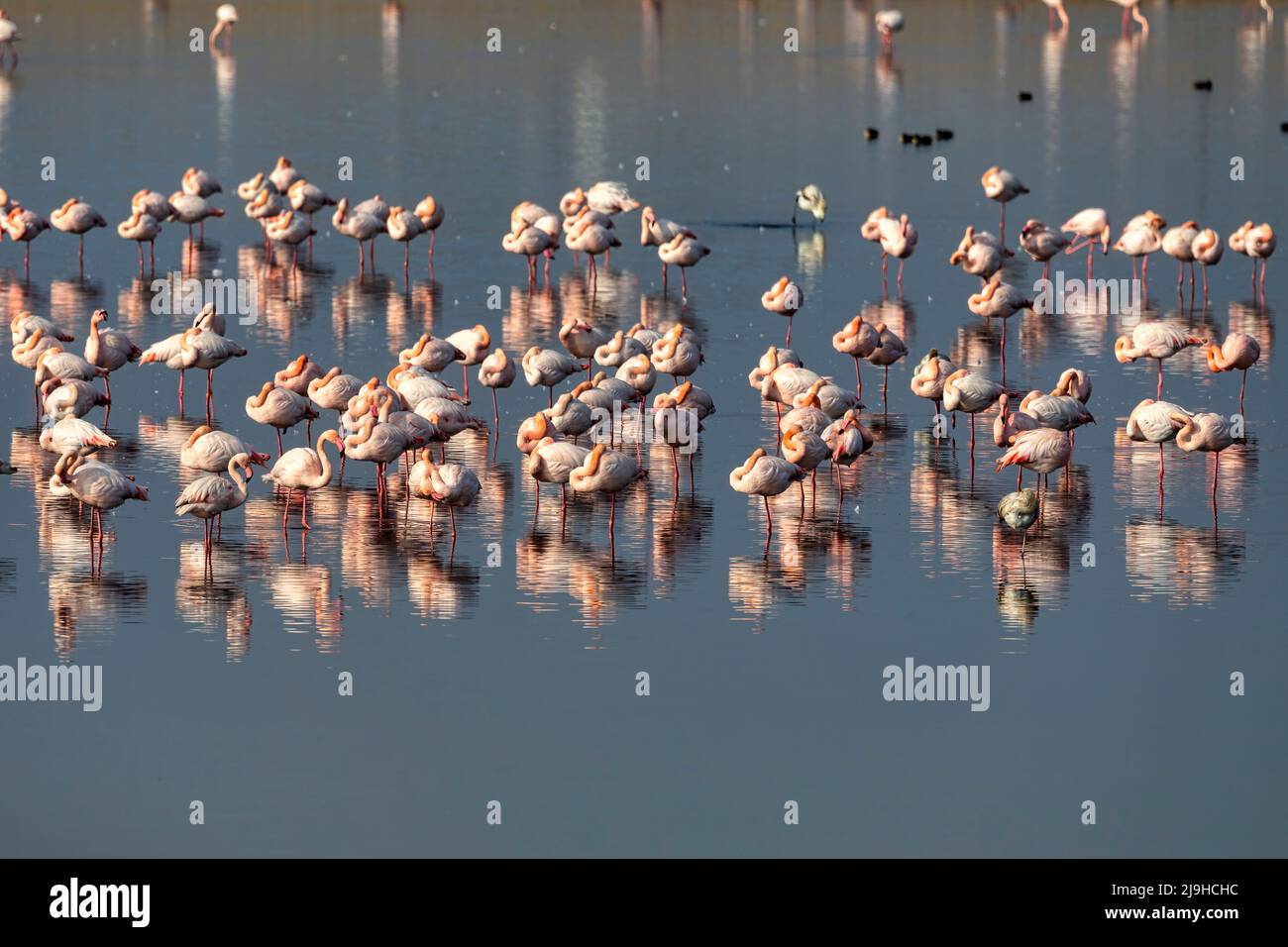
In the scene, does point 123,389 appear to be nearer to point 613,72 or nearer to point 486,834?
point 486,834

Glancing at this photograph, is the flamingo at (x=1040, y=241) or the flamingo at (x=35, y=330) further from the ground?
the flamingo at (x=1040, y=241)

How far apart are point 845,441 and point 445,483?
11.5 feet

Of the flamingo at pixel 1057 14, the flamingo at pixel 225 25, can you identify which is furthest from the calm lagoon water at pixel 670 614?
the flamingo at pixel 1057 14

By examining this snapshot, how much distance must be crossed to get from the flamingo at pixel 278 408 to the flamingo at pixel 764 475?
4.20 m

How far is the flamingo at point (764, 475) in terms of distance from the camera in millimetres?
17484

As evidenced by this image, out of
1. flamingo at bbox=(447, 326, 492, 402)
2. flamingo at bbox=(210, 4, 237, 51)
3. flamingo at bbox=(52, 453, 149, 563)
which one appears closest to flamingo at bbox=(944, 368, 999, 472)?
flamingo at bbox=(447, 326, 492, 402)

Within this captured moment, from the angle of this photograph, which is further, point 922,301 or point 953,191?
point 953,191

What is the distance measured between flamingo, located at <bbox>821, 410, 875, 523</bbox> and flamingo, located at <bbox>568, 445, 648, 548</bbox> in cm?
190

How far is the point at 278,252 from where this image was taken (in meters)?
30.3

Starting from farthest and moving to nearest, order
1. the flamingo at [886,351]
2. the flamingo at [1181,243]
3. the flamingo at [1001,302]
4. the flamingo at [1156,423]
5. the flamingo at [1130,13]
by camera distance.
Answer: the flamingo at [1130,13], the flamingo at [1181,243], the flamingo at [1001,302], the flamingo at [886,351], the flamingo at [1156,423]

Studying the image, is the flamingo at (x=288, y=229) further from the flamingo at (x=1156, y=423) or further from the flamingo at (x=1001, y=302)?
the flamingo at (x=1156, y=423)

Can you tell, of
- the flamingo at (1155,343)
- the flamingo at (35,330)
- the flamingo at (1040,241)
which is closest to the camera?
the flamingo at (35,330)

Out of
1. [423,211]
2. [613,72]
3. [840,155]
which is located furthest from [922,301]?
[613,72]
